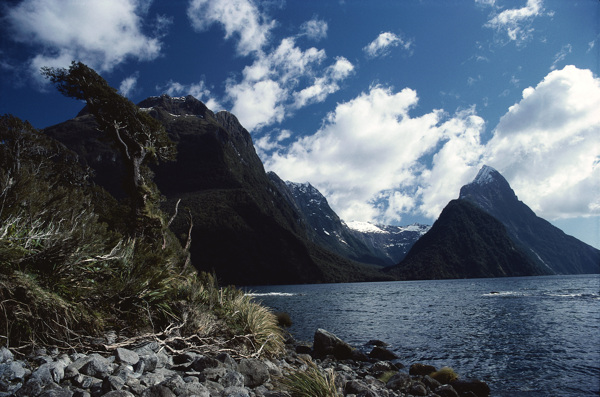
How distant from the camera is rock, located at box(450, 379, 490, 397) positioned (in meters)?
10.4

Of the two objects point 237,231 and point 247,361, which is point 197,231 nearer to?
point 237,231

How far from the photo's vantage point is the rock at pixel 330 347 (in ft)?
50.2

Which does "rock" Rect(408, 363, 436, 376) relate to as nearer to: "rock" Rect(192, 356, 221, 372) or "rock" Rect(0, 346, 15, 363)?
"rock" Rect(192, 356, 221, 372)

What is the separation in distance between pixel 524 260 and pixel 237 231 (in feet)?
543

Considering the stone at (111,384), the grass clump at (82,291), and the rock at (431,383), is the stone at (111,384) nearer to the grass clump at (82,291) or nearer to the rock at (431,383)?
the grass clump at (82,291)

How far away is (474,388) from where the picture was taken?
34.3 ft

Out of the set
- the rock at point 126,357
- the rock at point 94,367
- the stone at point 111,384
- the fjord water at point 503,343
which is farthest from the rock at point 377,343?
the stone at point 111,384

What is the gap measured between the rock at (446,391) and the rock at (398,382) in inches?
34.7

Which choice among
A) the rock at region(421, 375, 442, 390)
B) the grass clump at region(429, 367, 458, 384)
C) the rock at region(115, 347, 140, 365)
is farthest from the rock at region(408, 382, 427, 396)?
the rock at region(115, 347, 140, 365)

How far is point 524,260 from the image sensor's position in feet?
611

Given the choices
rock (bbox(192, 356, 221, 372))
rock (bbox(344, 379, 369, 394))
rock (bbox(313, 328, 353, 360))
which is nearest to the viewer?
rock (bbox(192, 356, 221, 372))

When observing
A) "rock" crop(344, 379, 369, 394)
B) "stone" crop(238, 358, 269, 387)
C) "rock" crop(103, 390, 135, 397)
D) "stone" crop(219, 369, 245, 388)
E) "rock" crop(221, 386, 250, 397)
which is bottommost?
"rock" crop(344, 379, 369, 394)

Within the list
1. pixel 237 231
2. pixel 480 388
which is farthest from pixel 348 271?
pixel 480 388

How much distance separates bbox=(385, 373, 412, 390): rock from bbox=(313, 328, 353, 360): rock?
5247 mm
